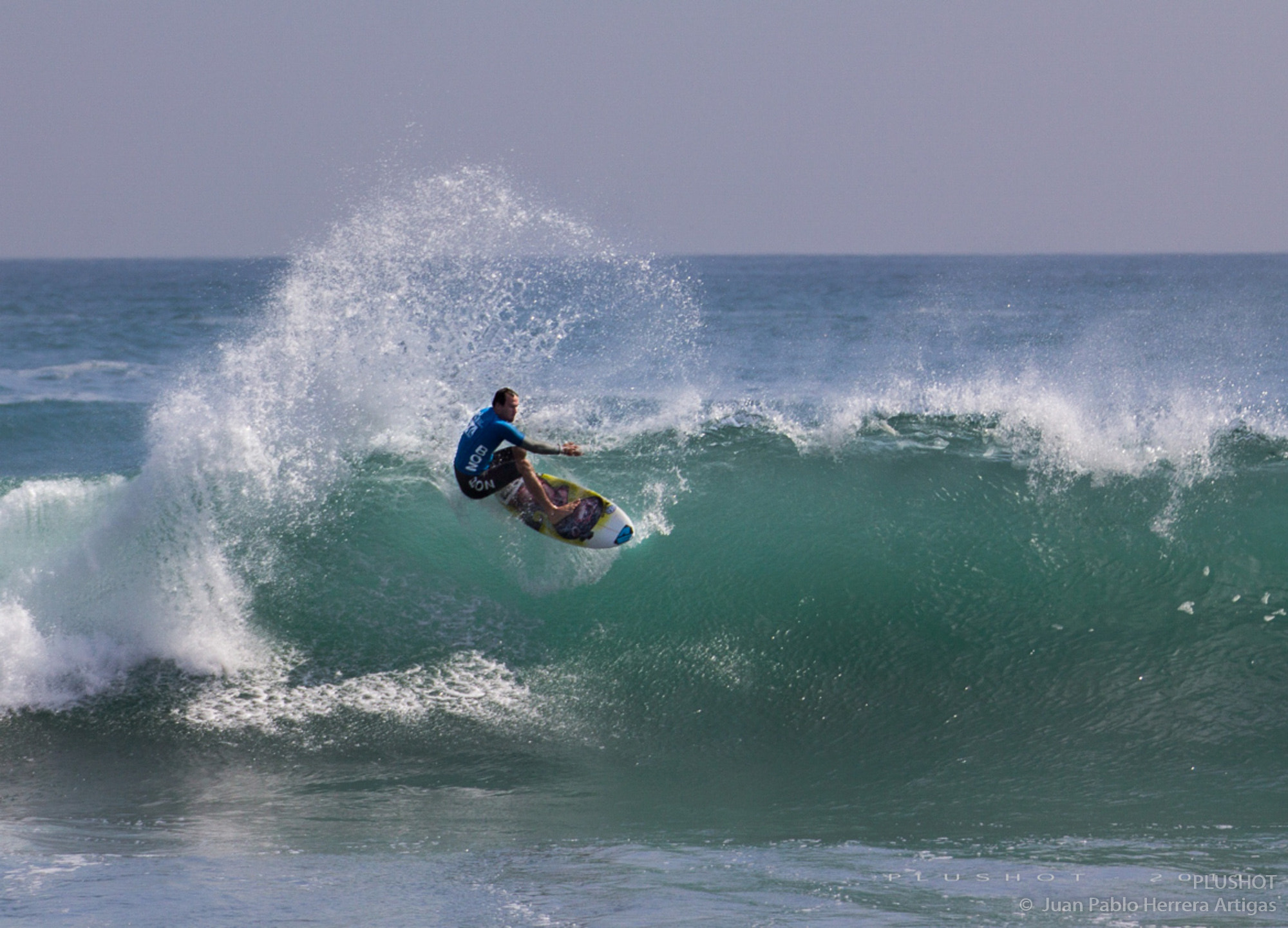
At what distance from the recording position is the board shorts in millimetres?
8812

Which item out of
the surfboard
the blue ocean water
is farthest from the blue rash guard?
the blue ocean water

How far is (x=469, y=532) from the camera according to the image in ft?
32.4

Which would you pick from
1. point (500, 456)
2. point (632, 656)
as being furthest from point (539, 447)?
point (632, 656)

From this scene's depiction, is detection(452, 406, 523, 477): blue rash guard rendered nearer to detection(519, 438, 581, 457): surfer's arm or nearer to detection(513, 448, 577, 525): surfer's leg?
detection(519, 438, 581, 457): surfer's arm

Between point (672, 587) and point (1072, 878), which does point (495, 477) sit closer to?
point (672, 587)

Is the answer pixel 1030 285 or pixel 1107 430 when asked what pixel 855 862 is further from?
pixel 1030 285

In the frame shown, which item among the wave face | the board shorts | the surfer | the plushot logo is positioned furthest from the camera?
the board shorts

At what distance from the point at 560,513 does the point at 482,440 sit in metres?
0.85

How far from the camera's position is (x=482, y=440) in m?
8.57

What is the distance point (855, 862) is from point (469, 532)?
187 inches

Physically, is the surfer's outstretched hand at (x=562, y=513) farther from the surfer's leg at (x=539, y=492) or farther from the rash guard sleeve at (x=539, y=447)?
the rash guard sleeve at (x=539, y=447)

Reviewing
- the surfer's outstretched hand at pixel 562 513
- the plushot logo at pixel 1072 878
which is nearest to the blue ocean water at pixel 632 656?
the plushot logo at pixel 1072 878

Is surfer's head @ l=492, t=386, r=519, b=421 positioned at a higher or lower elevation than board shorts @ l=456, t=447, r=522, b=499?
higher

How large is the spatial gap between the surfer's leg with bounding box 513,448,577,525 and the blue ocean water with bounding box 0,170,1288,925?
1.96 feet
